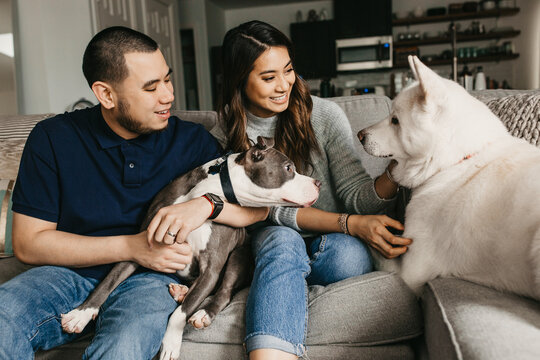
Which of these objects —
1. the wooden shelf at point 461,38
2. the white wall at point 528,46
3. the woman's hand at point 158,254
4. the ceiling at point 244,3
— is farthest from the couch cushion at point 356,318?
the ceiling at point 244,3

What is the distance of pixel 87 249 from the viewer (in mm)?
1385

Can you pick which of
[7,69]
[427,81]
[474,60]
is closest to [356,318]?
[427,81]

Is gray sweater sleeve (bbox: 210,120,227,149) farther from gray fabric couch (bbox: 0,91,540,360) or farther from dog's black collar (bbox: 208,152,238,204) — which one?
gray fabric couch (bbox: 0,91,540,360)

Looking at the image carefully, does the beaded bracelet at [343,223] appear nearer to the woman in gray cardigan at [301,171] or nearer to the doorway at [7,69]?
the woman in gray cardigan at [301,171]

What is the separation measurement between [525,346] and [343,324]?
53 centimetres

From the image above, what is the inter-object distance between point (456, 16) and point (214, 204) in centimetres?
672

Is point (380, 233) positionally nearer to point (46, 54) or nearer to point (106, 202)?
point (106, 202)

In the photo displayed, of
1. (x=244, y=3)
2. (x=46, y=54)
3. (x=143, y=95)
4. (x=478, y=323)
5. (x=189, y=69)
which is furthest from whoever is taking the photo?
(x=244, y=3)

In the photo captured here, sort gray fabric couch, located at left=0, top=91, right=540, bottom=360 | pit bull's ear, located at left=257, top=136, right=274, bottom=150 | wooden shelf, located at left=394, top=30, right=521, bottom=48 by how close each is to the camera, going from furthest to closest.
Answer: wooden shelf, located at left=394, top=30, right=521, bottom=48
pit bull's ear, located at left=257, top=136, right=274, bottom=150
gray fabric couch, located at left=0, top=91, right=540, bottom=360

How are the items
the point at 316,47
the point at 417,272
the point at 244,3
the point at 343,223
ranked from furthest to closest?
the point at 244,3
the point at 316,47
the point at 343,223
the point at 417,272

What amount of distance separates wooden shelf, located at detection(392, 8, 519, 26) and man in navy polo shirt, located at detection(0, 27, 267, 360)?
633 centimetres

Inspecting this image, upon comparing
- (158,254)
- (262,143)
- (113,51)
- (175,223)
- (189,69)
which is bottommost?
(158,254)

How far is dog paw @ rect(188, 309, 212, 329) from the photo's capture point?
4.24ft

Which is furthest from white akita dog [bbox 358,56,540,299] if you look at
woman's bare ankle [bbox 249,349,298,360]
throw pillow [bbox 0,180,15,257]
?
throw pillow [bbox 0,180,15,257]
